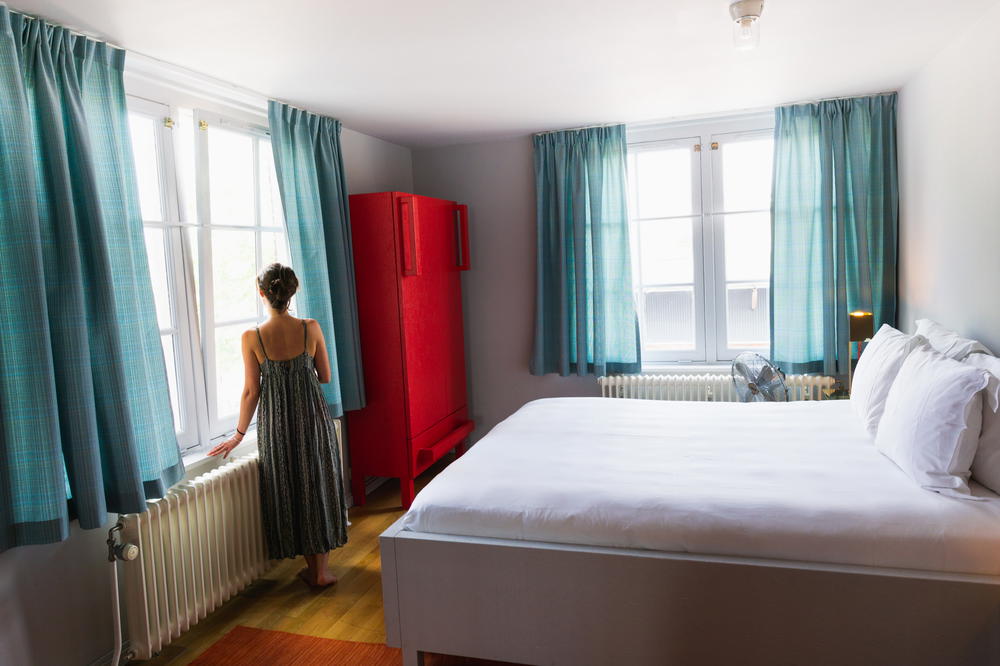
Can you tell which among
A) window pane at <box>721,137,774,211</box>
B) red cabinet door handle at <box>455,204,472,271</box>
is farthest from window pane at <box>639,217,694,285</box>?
red cabinet door handle at <box>455,204,472,271</box>

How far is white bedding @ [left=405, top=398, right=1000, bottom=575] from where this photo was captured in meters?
1.94

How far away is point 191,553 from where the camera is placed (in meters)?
2.72

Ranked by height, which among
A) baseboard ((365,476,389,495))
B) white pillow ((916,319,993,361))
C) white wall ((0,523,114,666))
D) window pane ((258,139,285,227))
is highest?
window pane ((258,139,285,227))

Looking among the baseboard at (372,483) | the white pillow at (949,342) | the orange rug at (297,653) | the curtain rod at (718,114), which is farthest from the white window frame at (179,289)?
the white pillow at (949,342)

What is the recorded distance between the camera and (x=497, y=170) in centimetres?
490

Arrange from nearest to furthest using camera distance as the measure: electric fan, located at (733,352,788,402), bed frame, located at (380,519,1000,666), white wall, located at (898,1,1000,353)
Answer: bed frame, located at (380,519,1000,666), white wall, located at (898,1,1000,353), electric fan, located at (733,352,788,402)

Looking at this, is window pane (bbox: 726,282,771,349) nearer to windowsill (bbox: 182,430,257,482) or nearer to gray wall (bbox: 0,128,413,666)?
windowsill (bbox: 182,430,257,482)

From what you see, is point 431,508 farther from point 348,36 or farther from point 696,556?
point 348,36

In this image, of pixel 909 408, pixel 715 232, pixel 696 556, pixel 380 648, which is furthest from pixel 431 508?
pixel 715 232

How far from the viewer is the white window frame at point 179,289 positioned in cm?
294

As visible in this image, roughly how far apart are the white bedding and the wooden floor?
756 mm

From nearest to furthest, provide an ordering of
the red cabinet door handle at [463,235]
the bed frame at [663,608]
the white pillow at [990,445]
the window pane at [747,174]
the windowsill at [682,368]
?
the bed frame at [663,608], the white pillow at [990,445], the window pane at [747,174], the windowsill at [682,368], the red cabinet door handle at [463,235]

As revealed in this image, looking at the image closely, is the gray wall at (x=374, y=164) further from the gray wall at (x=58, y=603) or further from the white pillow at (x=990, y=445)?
the white pillow at (x=990, y=445)

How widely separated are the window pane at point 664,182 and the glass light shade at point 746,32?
2001 mm
